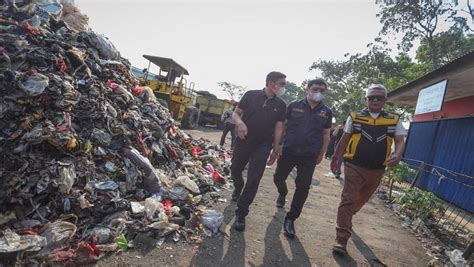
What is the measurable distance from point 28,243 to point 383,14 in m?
26.6

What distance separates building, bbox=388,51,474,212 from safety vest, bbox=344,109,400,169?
12.9 ft

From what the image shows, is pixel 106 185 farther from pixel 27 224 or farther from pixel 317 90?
pixel 317 90

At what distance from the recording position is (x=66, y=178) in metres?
3.38

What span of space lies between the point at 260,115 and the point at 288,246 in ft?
5.17

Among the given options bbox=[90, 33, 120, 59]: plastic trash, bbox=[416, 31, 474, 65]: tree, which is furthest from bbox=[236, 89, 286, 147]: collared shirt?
bbox=[416, 31, 474, 65]: tree

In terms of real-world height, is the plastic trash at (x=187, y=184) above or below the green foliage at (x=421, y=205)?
below

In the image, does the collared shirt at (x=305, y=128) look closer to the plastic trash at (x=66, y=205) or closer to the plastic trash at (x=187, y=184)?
the plastic trash at (x=187, y=184)

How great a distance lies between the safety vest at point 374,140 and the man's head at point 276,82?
1003mm

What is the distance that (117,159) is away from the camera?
14.5ft

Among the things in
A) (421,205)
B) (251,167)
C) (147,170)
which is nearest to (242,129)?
(251,167)

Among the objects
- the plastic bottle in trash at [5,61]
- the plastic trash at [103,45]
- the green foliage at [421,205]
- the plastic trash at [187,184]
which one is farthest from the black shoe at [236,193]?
the plastic trash at [103,45]

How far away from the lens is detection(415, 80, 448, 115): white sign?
29.1 feet

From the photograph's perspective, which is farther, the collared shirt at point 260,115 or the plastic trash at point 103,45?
the plastic trash at point 103,45

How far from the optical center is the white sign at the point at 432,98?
29.1 ft
